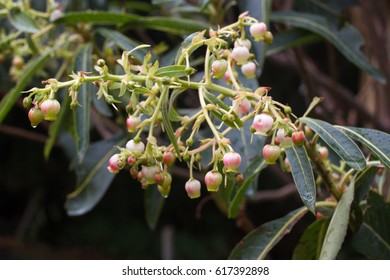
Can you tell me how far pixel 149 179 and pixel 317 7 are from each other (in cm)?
86

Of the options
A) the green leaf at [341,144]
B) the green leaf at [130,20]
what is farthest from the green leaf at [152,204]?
the green leaf at [341,144]

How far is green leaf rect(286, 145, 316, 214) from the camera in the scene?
80 centimetres

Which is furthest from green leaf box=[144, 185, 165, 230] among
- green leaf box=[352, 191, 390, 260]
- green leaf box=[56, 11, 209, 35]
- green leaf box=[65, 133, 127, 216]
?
green leaf box=[352, 191, 390, 260]

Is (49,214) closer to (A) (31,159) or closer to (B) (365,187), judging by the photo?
(A) (31,159)

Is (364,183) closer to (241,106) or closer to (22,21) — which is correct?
(241,106)

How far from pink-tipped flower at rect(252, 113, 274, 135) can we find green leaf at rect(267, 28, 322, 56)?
0.69m

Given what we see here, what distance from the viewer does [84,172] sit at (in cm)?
137

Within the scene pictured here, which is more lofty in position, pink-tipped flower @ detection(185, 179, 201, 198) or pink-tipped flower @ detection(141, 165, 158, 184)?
pink-tipped flower @ detection(141, 165, 158, 184)

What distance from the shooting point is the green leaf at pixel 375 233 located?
A: 102 centimetres

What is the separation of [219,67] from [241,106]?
6 centimetres

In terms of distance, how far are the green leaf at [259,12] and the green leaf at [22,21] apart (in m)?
0.42

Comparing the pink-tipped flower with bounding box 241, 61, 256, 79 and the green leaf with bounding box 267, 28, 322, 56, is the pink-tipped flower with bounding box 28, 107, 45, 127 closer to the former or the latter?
the pink-tipped flower with bounding box 241, 61, 256, 79

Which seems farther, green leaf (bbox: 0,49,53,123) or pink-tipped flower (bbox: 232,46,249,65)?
green leaf (bbox: 0,49,53,123)

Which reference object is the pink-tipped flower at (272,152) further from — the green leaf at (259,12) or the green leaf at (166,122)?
the green leaf at (259,12)
